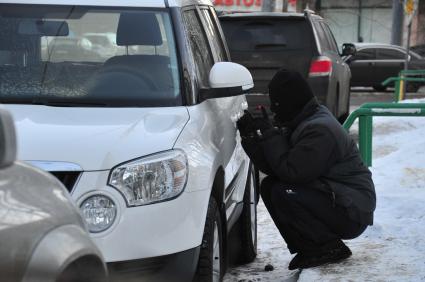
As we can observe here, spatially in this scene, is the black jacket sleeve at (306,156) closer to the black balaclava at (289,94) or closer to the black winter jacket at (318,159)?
the black winter jacket at (318,159)

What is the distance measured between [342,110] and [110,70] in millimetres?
8967

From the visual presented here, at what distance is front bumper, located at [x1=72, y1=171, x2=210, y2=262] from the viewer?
3561mm

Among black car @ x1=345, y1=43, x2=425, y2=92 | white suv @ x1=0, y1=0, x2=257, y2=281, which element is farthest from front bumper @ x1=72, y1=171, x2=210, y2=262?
black car @ x1=345, y1=43, x2=425, y2=92

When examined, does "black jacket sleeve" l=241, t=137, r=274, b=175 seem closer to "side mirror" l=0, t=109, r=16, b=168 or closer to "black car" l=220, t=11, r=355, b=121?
"side mirror" l=0, t=109, r=16, b=168

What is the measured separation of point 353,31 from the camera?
132ft

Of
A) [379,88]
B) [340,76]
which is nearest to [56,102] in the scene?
[340,76]

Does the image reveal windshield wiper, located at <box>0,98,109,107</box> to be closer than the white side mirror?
Yes

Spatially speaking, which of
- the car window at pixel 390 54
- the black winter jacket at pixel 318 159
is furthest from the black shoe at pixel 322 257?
the car window at pixel 390 54

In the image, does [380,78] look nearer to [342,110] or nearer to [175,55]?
[342,110]

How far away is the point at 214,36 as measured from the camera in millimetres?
5758

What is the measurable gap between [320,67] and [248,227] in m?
5.83

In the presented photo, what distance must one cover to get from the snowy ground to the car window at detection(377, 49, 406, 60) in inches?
627

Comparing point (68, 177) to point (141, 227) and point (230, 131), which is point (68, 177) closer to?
point (141, 227)

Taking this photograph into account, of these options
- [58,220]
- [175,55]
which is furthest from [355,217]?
[58,220]
